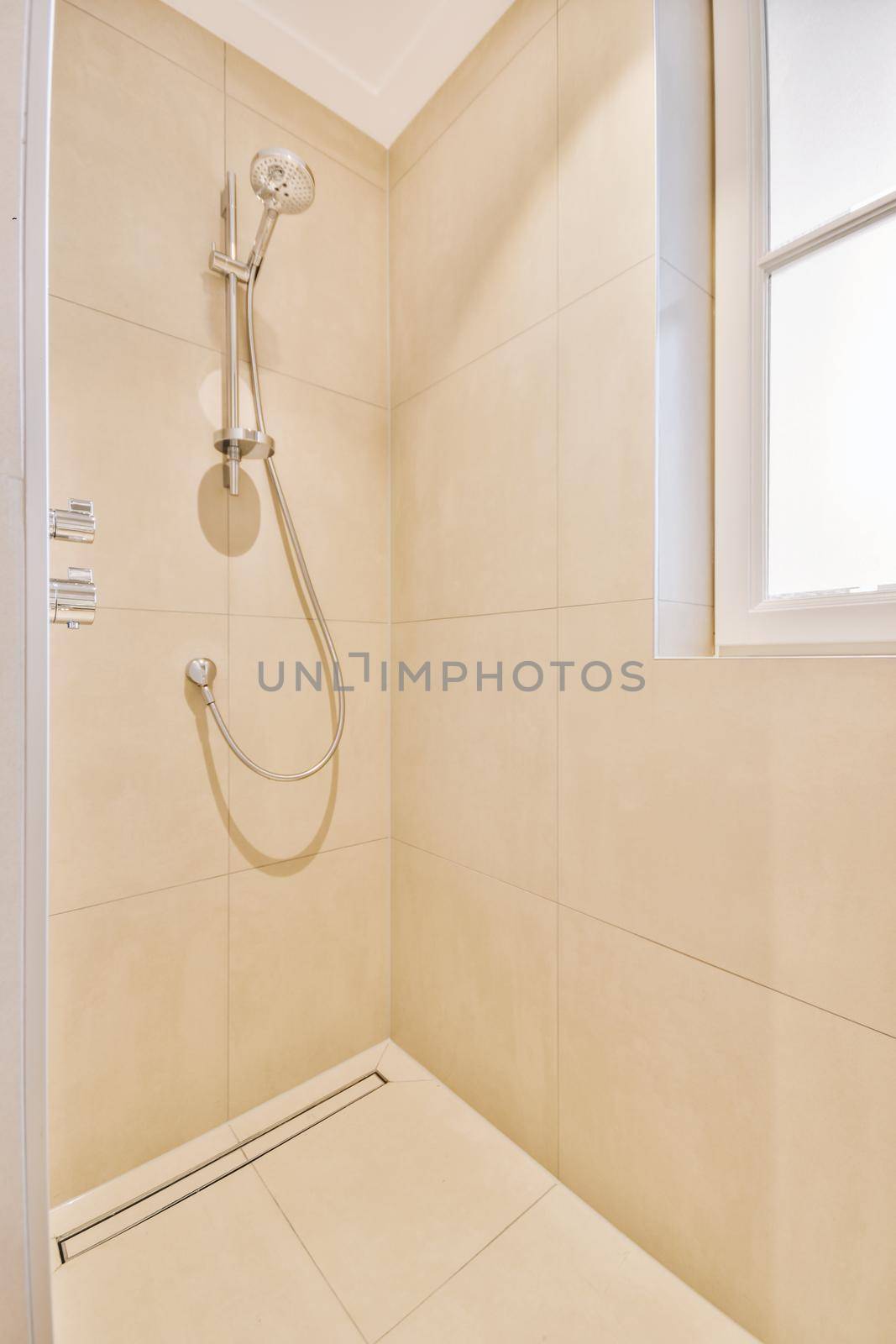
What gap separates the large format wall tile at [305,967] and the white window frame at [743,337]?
962 millimetres

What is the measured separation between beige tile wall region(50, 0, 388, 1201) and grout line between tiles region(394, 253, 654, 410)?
143 mm

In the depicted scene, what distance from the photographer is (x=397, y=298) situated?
1475 millimetres

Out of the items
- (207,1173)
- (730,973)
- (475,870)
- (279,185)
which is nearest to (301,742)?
(475,870)

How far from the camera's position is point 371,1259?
3.20ft

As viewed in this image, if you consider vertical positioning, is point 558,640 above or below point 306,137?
below

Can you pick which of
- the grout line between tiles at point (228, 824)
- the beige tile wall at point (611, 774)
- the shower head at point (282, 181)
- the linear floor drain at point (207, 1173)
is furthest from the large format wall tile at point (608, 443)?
the linear floor drain at point (207, 1173)

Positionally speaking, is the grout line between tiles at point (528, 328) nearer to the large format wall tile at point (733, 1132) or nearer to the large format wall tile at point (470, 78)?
the large format wall tile at point (470, 78)

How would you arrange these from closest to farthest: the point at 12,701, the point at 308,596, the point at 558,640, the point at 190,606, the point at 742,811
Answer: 1. the point at 12,701
2. the point at 742,811
3. the point at 558,640
4. the point at 190,606
5. the point at 308,596

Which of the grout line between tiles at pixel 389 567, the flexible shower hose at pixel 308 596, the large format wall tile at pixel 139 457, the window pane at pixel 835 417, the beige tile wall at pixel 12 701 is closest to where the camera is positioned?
the beige tile wall at pixel 12 701

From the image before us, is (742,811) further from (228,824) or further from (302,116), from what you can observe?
(302,116)

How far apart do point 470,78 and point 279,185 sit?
55 cm

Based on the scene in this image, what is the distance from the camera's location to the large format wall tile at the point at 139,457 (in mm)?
1062

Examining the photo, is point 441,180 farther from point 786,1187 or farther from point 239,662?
point 786,1187

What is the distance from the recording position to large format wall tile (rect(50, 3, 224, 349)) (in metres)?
1.06
